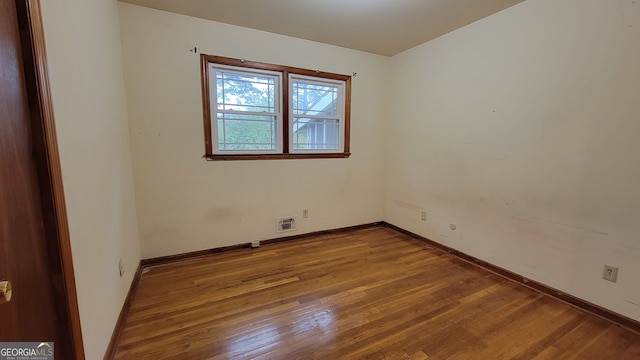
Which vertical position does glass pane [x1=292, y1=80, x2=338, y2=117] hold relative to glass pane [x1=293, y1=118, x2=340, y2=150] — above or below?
above

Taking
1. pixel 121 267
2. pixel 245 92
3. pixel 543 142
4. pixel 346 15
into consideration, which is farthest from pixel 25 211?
pixel 543 142

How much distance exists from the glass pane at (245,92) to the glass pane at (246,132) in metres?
0.10

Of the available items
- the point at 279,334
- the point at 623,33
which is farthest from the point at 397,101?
the point at 279,334

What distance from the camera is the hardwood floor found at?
1.58 metres

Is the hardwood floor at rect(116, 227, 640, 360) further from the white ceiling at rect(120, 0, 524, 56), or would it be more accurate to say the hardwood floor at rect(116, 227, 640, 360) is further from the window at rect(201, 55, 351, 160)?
the white ceiling at rect(120, 0, 524, 56)

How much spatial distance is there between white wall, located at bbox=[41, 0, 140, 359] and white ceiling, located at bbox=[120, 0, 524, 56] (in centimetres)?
86

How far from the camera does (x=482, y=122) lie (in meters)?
2.60

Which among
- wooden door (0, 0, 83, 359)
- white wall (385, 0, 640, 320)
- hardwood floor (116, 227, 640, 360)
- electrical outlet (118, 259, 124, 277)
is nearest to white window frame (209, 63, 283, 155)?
hardwood floor (116, 227, 640, 360)

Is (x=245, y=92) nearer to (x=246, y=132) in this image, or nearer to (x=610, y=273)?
(x=246, y=132)

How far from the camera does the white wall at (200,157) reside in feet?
8.09

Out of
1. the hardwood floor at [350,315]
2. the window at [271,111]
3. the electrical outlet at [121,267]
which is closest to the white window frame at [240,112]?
the window at [271,111]

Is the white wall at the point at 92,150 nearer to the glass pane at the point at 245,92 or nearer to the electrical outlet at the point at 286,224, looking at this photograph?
the glass pane at the point at 245,92

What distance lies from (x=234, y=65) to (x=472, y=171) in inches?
108

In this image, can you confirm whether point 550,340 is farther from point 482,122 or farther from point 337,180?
point 337,180
